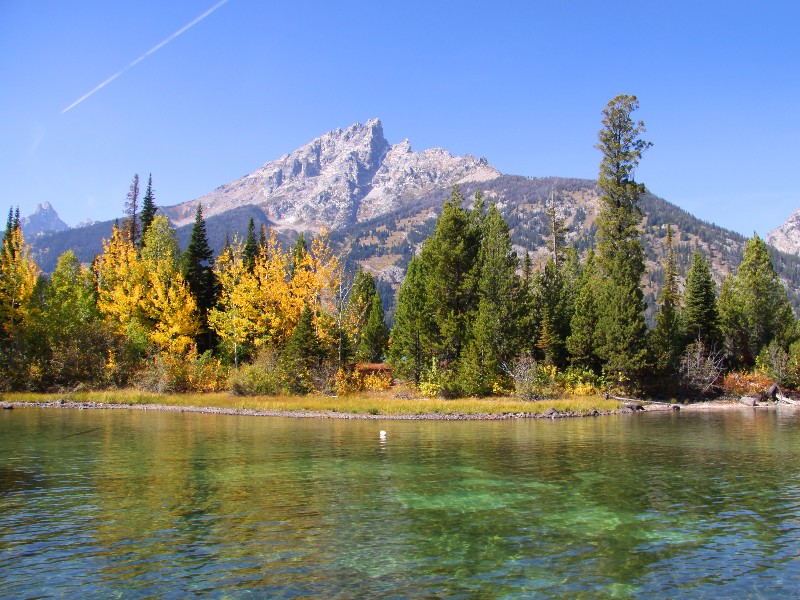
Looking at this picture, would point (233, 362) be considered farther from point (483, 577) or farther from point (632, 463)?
point (483, 577)

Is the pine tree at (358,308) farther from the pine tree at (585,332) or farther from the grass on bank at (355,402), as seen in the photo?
the pine tree at (585,332)

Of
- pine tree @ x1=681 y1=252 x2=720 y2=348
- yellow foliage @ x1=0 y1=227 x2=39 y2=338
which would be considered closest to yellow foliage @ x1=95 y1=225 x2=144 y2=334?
yellow foliage @ x1=0 y1=227 x2=39 y2=338

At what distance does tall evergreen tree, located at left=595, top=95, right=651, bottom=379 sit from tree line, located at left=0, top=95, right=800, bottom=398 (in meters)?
0.13

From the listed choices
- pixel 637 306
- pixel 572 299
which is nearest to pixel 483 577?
pixel 637 306

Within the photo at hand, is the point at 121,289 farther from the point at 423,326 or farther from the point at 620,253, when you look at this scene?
the point at 620,253

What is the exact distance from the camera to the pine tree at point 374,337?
74.6m

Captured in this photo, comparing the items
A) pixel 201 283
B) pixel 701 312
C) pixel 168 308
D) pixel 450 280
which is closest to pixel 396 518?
pixel 450 280

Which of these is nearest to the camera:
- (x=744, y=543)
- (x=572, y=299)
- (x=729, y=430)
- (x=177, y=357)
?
(x=744, y=543)

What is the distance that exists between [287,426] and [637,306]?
34.5 m

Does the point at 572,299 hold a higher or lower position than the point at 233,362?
higher

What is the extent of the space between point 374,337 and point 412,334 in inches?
758

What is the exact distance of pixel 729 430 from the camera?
119 ft

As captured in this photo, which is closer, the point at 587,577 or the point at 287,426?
the point at 587,577

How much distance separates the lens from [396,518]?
16.4 metres
